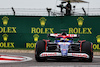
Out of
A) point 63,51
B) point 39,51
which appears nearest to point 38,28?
point 39,51

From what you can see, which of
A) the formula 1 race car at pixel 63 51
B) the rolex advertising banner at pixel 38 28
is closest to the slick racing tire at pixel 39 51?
the formula 1 race car at pixel 63 51

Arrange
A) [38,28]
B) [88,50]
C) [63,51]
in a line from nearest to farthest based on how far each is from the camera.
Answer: [63,51]
[88,50]
[38,28]

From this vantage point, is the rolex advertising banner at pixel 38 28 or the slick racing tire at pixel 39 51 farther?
the rolex advertising banner at pixel 38 28

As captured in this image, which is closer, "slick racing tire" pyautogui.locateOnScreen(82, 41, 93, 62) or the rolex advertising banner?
"slick racing tire" pyautogui.locateOnScreen(82, 41, 93, 62)

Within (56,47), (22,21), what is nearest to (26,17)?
(22,21)

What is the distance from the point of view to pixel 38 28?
22.9 metres

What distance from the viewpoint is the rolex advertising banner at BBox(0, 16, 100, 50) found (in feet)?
74.2

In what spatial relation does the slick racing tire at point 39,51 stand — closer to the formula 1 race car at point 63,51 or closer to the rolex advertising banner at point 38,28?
the formula 1 race car at point 63,51

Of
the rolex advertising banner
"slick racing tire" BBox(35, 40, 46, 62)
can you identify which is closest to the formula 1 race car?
"slick racing tire" BBox(35, 40, 46, 62)

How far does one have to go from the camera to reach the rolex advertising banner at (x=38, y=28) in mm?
22609

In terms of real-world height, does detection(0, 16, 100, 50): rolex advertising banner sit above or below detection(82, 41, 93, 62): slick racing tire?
above

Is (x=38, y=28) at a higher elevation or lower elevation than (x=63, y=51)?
higher

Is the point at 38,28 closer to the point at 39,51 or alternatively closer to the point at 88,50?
the point at 39,51

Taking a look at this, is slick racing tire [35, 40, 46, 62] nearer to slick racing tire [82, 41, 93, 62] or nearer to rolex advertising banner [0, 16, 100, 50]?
slick racing tire [82, 41, 93, 62]
